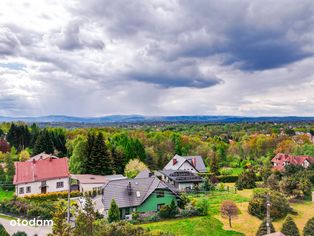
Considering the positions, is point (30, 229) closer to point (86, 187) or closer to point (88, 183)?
point (86, 187)

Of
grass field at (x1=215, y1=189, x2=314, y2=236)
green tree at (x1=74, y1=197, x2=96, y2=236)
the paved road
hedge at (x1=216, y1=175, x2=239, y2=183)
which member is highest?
green tree at (x1=74, y1=197, x2=96, y2=236)

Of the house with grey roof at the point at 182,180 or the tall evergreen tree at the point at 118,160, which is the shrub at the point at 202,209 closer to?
the house with grey roof at the point at 182,180

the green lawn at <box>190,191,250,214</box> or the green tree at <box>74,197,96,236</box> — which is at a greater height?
the green tree at <box>74,197,96,236</box>

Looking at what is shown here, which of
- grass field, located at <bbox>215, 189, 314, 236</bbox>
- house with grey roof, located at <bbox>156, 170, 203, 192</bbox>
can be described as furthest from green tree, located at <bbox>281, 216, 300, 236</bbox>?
house with grey roof, located at <bbox>156, 170, 203, 192</bbox>

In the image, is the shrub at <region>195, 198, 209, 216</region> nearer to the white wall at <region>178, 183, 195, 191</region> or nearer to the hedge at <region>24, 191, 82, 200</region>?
the white wall at <region>178, 183, 195, 191</region>

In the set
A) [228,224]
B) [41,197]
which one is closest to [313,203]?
[228,224]

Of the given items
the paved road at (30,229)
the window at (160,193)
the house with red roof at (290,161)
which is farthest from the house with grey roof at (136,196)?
the house with red roof at (290,161)
